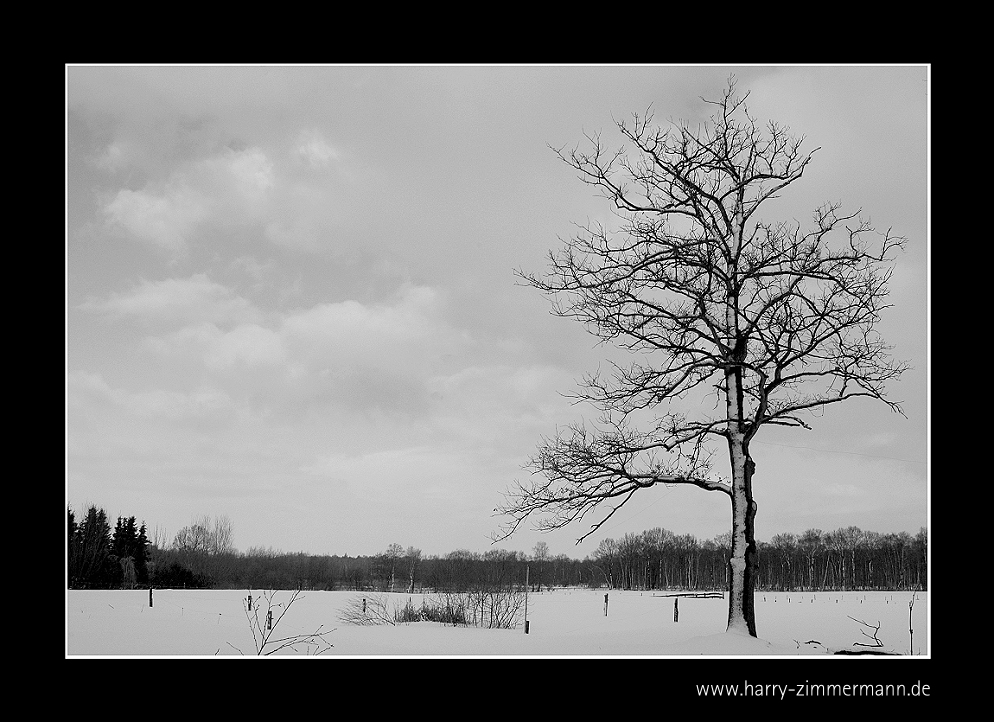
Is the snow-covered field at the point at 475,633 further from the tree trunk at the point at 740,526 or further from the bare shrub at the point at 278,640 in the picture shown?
the tree trunk at the point at 740,526

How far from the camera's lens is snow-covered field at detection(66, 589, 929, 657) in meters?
10.8

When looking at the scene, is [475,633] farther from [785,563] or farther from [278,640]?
[785,563]

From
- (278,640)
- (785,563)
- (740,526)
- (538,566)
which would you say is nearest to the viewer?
(278,640)

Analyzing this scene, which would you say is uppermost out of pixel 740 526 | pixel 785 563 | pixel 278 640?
pixel 740 526

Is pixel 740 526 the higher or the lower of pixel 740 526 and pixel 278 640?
the higher

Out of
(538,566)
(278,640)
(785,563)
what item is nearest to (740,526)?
(278,640)

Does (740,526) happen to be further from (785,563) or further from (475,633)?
(785,563)

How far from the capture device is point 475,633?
1873 centimetres

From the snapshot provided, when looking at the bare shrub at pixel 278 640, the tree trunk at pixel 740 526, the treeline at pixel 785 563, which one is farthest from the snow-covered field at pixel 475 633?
the treeline at pixel 785 563

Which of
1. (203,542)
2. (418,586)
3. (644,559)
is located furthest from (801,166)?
(203,542)

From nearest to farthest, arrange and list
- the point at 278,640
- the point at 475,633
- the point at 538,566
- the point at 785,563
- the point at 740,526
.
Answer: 1. the point at 278,640
2. the point at 740,526
3. the point at 475,633
4. the point at 538,566
5. the point at 785,563

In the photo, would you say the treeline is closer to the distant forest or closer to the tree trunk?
the distant forest

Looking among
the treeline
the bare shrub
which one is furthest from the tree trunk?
the treeline

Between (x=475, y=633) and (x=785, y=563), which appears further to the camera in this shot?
(x=785, y=563)
